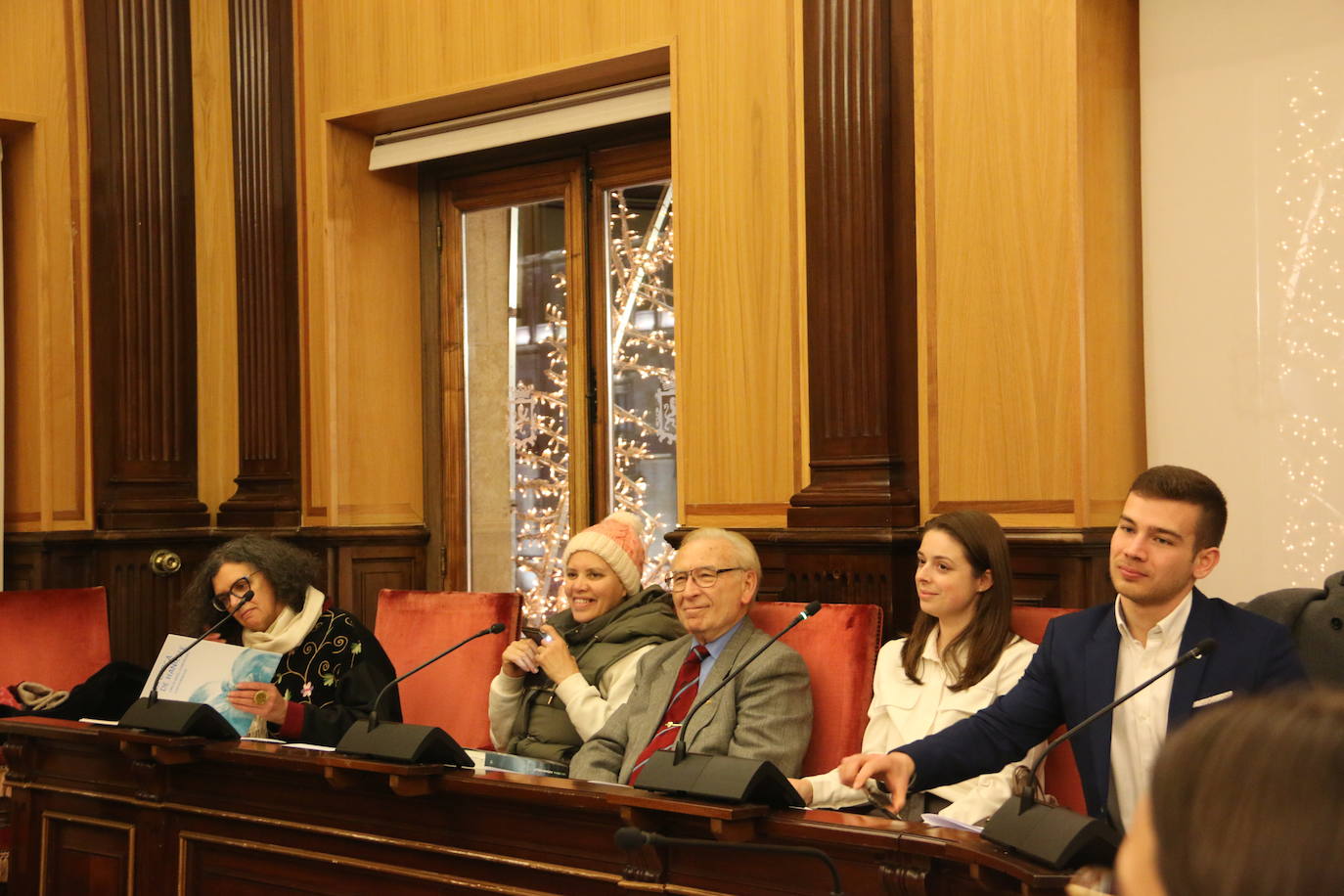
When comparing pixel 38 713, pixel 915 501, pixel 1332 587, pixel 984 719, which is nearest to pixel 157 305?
pixel 38 713

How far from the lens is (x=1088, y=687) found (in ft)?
7.97

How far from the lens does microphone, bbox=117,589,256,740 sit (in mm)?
3219

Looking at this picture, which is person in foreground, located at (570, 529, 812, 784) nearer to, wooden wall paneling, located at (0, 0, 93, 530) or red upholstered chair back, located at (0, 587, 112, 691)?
red upholstered chair back, located at (0, 587, 112, 691)

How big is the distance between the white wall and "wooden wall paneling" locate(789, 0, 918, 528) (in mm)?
642

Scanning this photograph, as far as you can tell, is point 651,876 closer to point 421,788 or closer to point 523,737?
point 421,788

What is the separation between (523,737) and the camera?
3607 millimetres

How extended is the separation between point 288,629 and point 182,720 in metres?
0.65

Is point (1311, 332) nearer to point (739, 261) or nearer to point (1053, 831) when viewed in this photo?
point (739, 261)

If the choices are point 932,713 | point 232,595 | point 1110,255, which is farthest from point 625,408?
point 932,713

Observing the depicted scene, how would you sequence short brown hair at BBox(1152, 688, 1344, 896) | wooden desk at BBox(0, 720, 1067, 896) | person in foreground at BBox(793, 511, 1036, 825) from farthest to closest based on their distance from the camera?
1. person in foreground at BBox(793, 511, 1036, 825)
2. wooden desk at BBox(0, 720, 1067, 896)
3. short brown hair at BBox(1152, 688, 1344, 896)

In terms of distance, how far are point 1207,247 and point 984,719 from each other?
1705 mm

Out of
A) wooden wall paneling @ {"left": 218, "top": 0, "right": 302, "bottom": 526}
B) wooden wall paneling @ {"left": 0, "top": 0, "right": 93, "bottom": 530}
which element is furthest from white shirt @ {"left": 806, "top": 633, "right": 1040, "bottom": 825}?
wooden wall paneling @ {"left": 0, "top": 0, "right": 93, "bottom": 530}

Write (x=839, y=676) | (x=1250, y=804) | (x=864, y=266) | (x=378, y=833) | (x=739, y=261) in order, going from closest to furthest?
1. (x=1250, y=804)
2. (x=378, y=833)
3. (x=839, y=676)
4. (x=864, y=266)
5. (x=739, y=261)

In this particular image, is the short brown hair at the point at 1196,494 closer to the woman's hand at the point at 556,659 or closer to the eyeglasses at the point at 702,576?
the eyeglasses at the point at 702,576
